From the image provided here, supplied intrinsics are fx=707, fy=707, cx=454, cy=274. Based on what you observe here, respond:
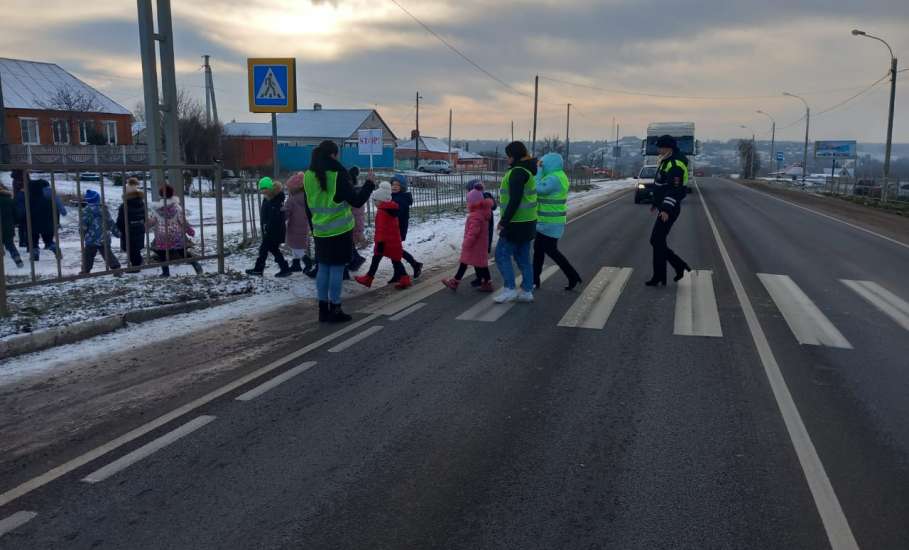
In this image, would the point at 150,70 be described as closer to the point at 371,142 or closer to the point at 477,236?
the point at 477,236

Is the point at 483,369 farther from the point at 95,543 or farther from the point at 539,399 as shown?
the point at 95,543

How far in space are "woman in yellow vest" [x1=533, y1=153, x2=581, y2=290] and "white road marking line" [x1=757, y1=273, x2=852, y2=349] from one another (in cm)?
262

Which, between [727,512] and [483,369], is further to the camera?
[483,369]

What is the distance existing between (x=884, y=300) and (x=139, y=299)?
361 inches

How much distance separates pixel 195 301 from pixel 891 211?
2902 centimetres

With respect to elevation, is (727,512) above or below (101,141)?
below

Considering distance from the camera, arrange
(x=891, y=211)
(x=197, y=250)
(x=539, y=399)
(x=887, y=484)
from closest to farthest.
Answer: (x=887, y=484), (x=539, y=399), (x=197, y=250), (x=891, y=211)

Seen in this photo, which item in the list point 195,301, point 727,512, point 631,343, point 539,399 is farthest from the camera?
point 195,301

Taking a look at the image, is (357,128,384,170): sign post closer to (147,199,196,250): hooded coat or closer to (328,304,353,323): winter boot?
(147,199,196,250): hooded coat

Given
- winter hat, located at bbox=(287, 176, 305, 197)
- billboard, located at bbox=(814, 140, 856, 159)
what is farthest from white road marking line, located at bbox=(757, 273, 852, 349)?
billboard, located at bbox=(814, 140, 856, 159)

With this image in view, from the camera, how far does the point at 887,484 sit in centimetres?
386

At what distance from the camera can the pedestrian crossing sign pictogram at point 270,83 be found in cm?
1031

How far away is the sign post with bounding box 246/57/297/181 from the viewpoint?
10.3m

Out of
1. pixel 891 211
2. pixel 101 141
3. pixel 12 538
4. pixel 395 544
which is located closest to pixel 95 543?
pixel 12 538
